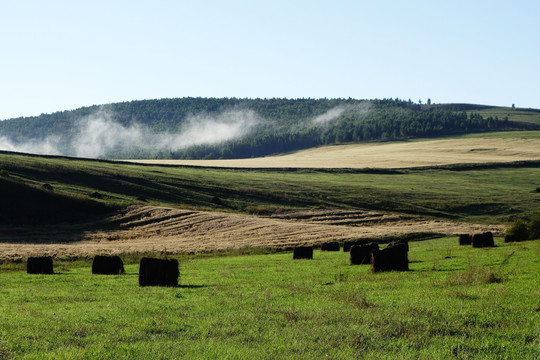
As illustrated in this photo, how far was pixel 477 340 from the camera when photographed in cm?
1148

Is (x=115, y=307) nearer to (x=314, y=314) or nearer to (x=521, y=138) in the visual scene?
(x=314, y=314)

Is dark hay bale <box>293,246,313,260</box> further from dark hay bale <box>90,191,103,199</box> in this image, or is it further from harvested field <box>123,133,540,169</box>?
harvested field <box>123,133,540,169</box>

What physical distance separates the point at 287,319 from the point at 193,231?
4514cm

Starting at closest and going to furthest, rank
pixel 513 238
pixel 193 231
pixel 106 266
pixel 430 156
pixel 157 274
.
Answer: pixel 157 274 → pixel 106 266 → pixel 513 238 → pixel 193 231 → pixel 430 156

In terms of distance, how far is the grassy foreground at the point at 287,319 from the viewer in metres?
10.9

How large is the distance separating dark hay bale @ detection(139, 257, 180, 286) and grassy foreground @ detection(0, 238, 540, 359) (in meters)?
0.69

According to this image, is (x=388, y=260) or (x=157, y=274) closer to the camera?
(x=157, y=274)

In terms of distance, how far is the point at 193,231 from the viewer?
190 ft

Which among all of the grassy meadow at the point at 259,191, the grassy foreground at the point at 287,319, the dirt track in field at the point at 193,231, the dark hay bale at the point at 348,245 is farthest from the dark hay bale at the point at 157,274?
the grassy meadow at the point at 259,191

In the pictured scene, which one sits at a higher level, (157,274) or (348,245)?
(157,274)

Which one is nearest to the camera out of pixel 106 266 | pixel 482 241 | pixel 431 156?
pixel 106 266

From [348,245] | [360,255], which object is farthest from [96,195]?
[360,255]

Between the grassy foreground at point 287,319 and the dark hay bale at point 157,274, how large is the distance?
2.26 ft

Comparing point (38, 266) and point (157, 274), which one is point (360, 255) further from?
point (38, 266)
